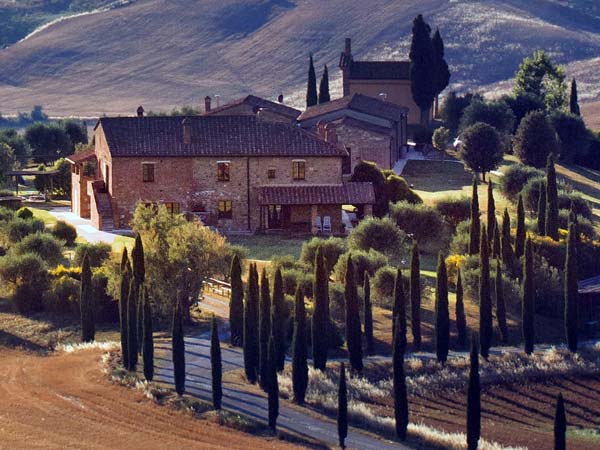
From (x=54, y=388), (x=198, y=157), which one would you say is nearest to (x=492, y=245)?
(x=198, y=157)

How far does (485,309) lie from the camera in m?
54.4

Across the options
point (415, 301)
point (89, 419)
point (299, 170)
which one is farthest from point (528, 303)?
A: point (299, 170)

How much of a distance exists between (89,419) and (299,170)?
36.4m

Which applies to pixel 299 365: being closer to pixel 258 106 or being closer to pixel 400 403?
pixel 400 403

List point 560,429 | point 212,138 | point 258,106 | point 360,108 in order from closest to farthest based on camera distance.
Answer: point 560,429 → point 212,138 → point 360,108 → point 258,106

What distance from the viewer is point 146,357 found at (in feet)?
153

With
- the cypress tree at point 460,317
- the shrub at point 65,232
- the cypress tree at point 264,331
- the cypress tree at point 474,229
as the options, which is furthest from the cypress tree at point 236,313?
the shrub at point 65,232

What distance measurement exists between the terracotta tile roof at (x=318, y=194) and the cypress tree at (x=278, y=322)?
81.7ft

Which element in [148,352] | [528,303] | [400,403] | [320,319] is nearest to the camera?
[400,403]

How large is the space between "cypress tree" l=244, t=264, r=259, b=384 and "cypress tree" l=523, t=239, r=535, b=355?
10.5m

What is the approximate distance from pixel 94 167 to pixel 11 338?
2859 centimetres

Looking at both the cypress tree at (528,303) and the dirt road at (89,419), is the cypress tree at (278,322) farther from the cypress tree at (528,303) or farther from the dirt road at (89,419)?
the cypress tree at (528,303)

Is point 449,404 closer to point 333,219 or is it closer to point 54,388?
point 54,388

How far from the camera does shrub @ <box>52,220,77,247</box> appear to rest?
71125 millimetres
